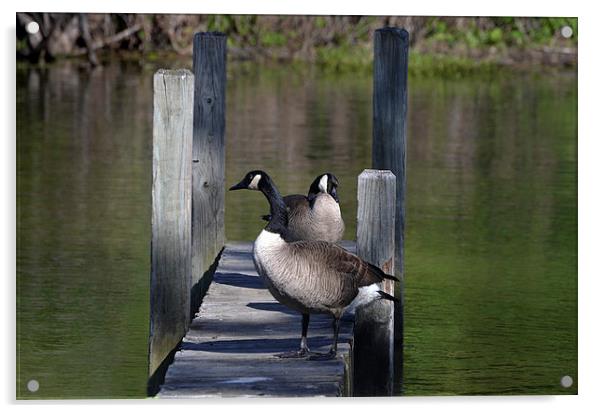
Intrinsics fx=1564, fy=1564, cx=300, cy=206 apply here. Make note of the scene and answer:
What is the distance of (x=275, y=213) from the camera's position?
748cm

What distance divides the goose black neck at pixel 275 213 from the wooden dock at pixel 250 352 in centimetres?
63

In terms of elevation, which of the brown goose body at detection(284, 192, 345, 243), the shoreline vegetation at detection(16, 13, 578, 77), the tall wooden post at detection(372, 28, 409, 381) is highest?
the shoreline vegetation at detection(16, 13, 578, 77)

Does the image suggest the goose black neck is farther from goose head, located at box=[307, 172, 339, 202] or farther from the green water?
the green water

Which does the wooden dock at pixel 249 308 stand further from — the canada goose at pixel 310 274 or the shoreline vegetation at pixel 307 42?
the shoreline vegetation at pixel 307 42

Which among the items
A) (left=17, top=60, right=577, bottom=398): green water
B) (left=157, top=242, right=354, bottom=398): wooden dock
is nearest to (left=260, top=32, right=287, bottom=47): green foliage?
(left=17, top=60, right=577, bottom=398): green water

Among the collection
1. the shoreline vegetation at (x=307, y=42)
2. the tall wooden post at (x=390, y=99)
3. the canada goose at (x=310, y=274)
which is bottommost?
the canada goose at (x=310, y=274)

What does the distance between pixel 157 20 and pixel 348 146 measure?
3.47 metres

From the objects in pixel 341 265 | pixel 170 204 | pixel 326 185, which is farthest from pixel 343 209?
pixel 341 265

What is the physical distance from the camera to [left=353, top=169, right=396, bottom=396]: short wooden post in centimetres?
746

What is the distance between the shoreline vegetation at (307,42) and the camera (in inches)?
572

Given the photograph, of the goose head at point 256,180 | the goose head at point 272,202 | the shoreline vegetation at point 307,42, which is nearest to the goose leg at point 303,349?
the goose head at point 272,202

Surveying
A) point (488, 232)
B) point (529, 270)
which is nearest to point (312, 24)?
point (488, 232)

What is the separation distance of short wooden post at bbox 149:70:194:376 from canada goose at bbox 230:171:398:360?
543mm

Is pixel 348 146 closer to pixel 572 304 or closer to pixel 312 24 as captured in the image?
pixel 312 24
